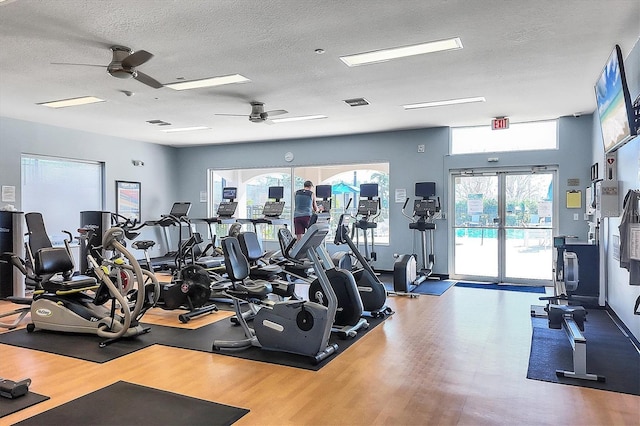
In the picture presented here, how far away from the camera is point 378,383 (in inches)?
132

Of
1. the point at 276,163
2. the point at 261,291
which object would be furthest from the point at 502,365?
the point at 276,163

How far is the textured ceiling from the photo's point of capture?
3.50m

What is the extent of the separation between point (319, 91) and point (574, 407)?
14.7 ft

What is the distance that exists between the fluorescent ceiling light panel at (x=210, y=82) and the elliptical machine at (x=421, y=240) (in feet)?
11.9

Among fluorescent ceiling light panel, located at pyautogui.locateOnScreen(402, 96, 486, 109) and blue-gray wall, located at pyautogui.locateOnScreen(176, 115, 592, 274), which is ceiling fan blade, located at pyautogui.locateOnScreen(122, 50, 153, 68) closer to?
fluorescent ceiling light panel, located at pyautogui.locateOnScreen(402, 96, 486, 109)

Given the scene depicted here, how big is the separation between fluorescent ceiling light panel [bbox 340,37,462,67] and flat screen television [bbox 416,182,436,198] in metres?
4.03

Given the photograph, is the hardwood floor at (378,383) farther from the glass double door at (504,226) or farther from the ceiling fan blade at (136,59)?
the glass double door at (504,226)

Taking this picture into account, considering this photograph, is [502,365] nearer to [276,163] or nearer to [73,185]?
[276,163]

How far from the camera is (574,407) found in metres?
2.94

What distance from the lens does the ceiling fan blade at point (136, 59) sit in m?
3.93

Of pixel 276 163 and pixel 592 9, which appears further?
pixel 276 163

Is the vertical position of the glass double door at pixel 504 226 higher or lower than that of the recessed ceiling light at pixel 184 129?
lower

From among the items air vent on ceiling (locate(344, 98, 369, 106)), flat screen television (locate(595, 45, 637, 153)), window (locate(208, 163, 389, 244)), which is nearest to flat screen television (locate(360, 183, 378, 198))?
window (locate(208, 163, 389, 244))

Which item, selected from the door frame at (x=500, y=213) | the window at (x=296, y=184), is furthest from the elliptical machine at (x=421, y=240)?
the window at (x=296, y=184)
